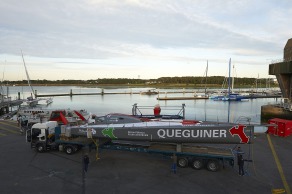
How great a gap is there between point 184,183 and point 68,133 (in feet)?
27.0

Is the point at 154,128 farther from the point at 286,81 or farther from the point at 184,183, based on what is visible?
the point at 286,81

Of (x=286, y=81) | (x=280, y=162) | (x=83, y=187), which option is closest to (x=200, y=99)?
(x=286, y=81)

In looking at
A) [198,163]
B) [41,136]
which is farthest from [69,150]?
[198,163]

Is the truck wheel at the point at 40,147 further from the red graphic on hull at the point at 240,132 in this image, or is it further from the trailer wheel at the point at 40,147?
the red graphic on hull at the point at 240,132

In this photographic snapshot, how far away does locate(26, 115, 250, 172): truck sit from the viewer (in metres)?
13.1

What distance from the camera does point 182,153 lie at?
13.3 meters

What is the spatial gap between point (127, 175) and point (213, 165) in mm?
4675

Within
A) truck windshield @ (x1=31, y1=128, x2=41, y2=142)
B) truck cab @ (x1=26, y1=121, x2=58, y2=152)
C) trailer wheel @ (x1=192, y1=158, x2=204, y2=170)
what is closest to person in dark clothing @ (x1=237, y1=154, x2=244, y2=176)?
trailer wheel @ (x1=192, y1=158, x2=204, y2=170)

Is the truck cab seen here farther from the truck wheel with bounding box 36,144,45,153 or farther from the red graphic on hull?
the red graphic on hull

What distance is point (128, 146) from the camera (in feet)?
48.6

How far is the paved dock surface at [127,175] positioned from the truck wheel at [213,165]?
245 millimetres

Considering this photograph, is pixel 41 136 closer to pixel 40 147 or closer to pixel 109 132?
pixel 40 147

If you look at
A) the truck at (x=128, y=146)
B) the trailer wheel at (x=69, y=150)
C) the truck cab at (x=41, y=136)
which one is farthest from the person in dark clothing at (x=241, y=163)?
the truck cab at (x=41, y=136)

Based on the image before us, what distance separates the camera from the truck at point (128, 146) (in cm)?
1314
